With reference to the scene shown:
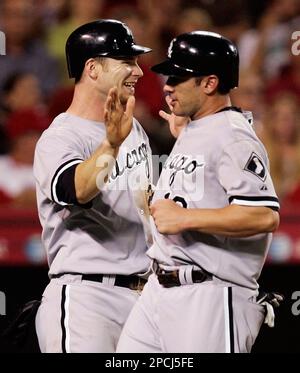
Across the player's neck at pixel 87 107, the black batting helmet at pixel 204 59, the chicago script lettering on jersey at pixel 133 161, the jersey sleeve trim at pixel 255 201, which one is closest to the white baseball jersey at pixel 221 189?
the jersey sleeve trim at pixel 255 201

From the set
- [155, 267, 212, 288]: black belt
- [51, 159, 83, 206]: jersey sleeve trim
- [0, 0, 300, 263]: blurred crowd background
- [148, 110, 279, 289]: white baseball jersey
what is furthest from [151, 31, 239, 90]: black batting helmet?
[0, 0, 300, 263]: blurred crowd background

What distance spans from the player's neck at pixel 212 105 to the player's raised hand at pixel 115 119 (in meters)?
0.25

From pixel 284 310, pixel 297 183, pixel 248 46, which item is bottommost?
pixel 284 310

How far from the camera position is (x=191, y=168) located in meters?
3.17

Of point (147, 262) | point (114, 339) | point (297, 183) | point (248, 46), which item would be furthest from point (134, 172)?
point (248, 46)

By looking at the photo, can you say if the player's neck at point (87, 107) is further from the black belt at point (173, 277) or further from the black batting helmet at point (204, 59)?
the black belt at point (173, 277)

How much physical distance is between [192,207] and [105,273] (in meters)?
0.50

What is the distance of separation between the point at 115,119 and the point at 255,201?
1.75ft

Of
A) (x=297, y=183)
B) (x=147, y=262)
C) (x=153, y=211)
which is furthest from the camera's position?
(x=297, y=183)

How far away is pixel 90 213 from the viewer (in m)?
3.48

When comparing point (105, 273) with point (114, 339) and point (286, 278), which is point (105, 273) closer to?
point (114, 339)

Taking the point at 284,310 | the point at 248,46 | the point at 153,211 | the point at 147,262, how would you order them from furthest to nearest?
the point at 248,46 < the point at 284,310 < the point at 147,262 < the point at 153,211

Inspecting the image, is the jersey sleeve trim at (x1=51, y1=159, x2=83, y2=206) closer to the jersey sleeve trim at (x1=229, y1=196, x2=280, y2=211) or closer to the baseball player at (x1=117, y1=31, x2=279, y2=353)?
the baseball player at (x1=117, y1=31, x2=279, y2=353)

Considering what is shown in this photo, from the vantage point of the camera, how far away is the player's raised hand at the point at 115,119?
316 centimetres
